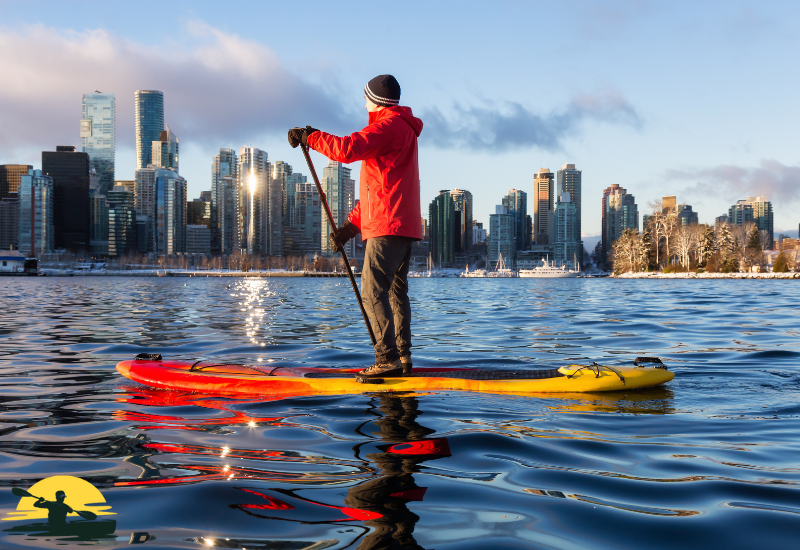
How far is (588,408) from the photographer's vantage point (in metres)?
4.62

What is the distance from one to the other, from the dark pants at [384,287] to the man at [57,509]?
3061 mm

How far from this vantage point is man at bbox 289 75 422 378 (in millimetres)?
5012

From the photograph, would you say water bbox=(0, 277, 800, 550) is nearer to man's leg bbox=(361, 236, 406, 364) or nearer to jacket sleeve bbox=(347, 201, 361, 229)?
man's leg bbox=(361, 236, 406, 364)

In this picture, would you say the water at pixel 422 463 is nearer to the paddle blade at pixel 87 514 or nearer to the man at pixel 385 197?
the paddle blade at pixel 87 514

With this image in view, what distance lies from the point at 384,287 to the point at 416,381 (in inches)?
36.8

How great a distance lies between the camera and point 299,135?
17.2 ft

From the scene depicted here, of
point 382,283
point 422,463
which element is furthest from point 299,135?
point 422,463

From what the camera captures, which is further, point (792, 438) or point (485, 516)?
point (792, 438)

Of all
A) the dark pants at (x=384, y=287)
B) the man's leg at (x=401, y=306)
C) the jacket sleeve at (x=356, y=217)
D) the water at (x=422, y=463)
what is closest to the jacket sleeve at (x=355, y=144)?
the jacket sleeve at (x=356, y=217)

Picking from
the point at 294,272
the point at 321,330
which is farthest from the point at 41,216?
the point at 321,330

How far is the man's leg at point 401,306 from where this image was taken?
5.45 meters

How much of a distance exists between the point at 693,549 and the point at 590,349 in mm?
6654

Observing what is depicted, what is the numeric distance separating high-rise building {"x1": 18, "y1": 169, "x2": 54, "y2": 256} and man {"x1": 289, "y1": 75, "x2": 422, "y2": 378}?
8841 inches

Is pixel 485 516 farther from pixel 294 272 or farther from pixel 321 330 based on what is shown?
pixel 294 272
